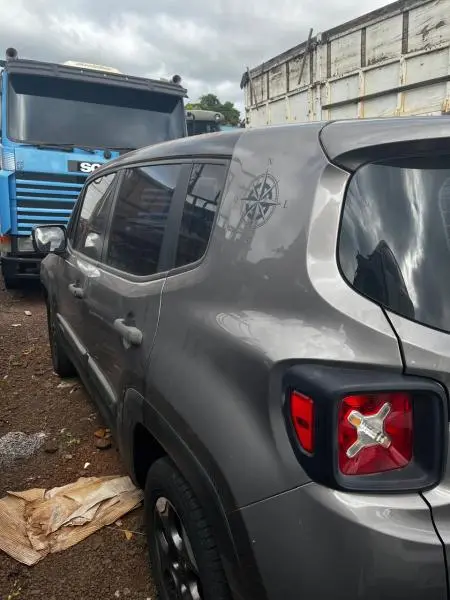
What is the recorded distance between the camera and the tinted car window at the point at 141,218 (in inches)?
84.1

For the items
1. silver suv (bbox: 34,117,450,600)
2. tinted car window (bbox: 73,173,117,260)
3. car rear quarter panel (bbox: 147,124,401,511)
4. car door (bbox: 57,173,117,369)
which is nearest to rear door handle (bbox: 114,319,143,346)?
silver suv (bbox: 34,117,450,600)

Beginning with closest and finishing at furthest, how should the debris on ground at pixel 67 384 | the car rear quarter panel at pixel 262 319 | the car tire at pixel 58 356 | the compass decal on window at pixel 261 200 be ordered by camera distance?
the car rear quarter panel at pixel 262 319 < the compass decal on window at pixel 261 200 < the car tire at pixel 58 356 < the debris on ground at pixel 67 384

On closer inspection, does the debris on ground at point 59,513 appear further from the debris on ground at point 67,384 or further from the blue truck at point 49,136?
the blue truck at point 49,136

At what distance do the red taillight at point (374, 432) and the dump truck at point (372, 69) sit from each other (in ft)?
19.4

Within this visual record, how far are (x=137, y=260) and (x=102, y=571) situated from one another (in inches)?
56.1

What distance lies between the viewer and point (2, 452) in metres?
3.27

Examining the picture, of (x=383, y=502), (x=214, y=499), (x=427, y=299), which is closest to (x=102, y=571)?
(x=214, y=499)

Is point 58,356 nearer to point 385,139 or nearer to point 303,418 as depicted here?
point 303,418

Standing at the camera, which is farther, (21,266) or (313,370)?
(21,266)

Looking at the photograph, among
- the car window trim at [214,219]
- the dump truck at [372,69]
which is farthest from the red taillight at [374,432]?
the dump truck at [372,69]

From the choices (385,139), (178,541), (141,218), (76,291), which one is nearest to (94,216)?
(76,291)

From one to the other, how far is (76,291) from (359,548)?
2.31 meters

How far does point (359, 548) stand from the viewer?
46.0 inches

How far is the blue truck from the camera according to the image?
6488 millimetres
